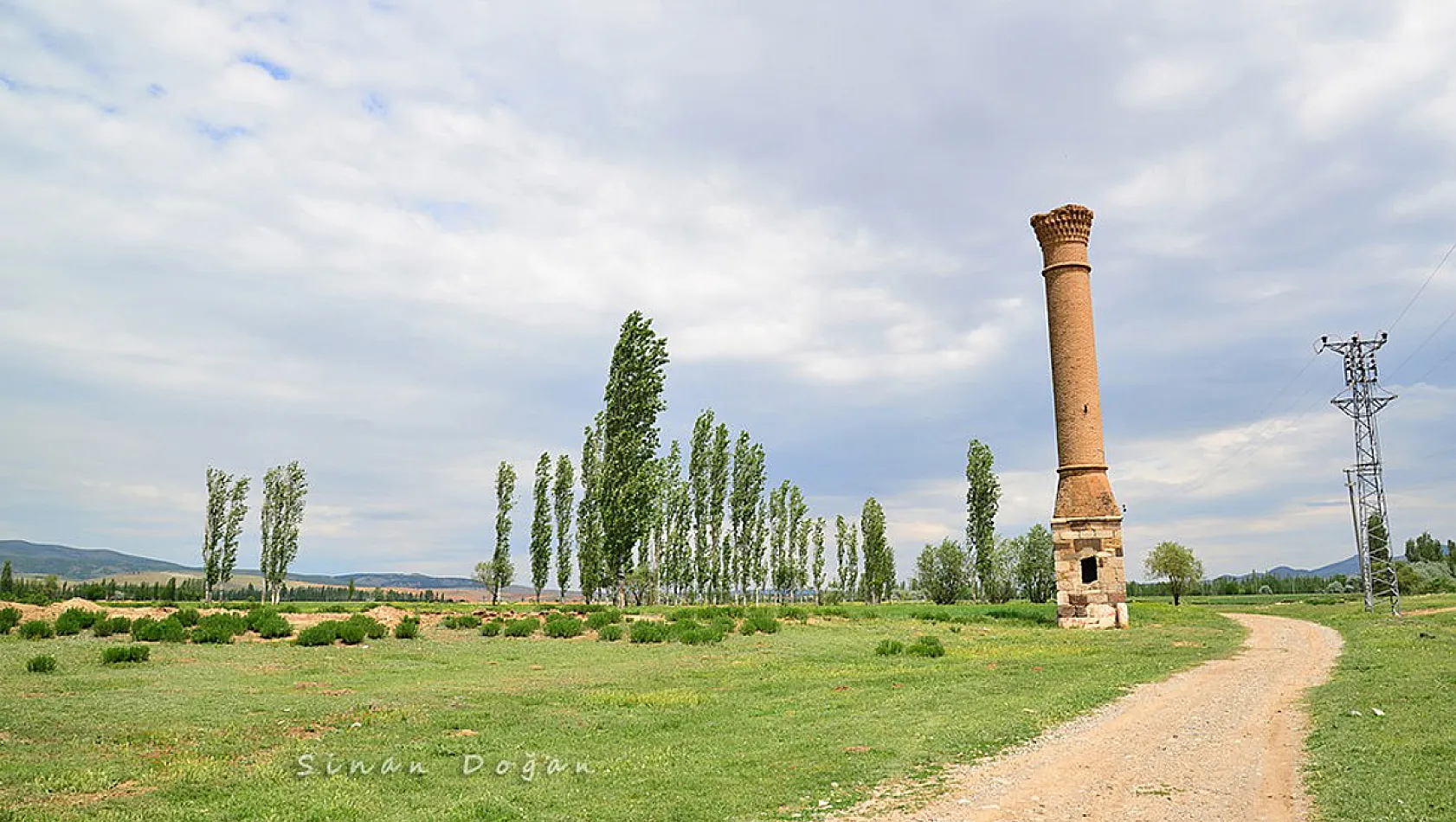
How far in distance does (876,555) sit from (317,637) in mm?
70774

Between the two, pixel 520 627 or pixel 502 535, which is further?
pixel 502 535

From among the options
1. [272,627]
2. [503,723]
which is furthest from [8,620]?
[503,723]

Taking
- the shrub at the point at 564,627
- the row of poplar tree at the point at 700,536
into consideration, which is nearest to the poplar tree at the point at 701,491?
the row of poplar tree at the point at 700,536

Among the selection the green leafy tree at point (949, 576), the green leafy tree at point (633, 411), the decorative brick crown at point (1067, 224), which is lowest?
the green leafy tree at point (949, 576)

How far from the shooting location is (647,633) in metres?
29.6

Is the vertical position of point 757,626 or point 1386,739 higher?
point 1386,739

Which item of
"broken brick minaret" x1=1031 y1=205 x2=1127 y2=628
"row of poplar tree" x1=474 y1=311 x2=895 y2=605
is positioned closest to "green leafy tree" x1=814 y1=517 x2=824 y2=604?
"row of poplar tree" x1=474 y1=311 x2=895 y2=605

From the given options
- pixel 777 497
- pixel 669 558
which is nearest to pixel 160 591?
pixel 669 558

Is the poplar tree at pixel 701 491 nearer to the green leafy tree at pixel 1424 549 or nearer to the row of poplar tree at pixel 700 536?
the row of poplar tree at pixel 700 536

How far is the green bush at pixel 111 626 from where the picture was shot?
2572 cm

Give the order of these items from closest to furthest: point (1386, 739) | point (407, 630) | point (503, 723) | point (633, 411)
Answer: point (1386, 739), point (503, 723), point (407, 630), point (633, 411)

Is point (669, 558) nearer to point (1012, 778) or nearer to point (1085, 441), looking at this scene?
point (1085, 441)

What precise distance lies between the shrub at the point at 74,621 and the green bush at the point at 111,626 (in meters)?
0.32

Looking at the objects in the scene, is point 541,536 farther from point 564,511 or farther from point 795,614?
point 795,614
